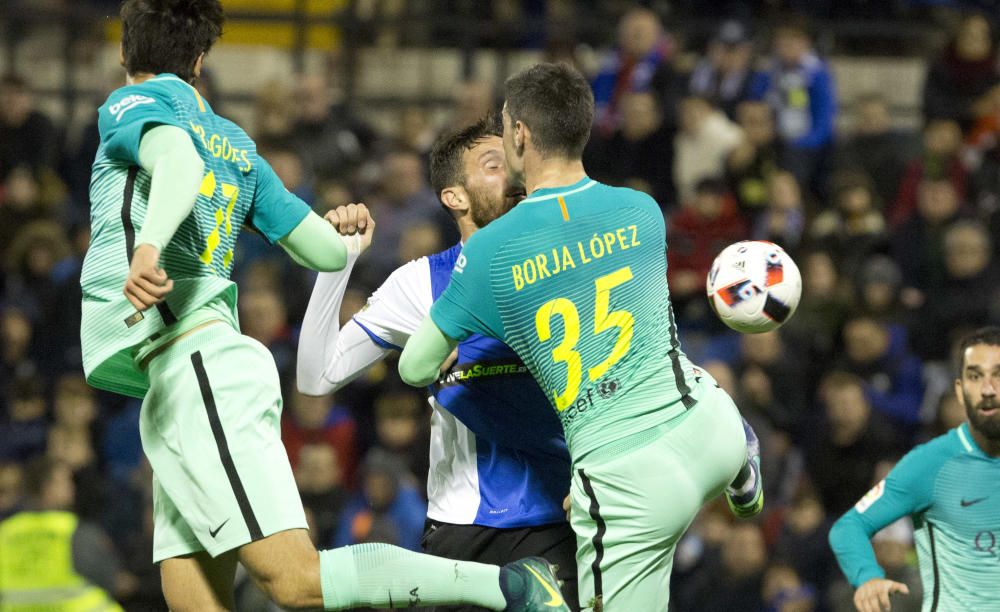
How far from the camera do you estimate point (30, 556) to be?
26.8 ft

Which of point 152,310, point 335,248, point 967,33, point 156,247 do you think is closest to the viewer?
point 156,247

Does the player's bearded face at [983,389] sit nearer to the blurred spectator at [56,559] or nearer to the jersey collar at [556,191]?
the jersey collar at [556,191]

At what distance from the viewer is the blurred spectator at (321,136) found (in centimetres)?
1149

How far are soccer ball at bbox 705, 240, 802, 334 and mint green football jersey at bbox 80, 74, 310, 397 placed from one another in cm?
174

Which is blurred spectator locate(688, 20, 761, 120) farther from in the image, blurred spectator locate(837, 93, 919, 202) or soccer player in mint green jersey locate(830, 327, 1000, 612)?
soccer player in mint green jersey locate(830, 327, 1000, 612)

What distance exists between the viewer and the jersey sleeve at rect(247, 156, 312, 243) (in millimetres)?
5012

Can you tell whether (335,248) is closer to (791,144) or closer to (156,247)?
(156,247)

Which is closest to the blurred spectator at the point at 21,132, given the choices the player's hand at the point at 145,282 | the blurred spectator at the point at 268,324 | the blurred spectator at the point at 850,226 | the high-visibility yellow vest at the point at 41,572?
the blurred spectator at the point at 268,324

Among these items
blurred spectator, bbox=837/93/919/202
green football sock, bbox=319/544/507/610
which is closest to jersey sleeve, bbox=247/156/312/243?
green football sock, bbox=319/544/507/610

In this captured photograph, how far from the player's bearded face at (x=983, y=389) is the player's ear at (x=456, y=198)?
2.08 metres

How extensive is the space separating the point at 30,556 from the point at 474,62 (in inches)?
237

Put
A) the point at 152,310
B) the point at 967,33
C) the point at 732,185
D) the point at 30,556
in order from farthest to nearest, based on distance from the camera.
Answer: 1. the point at 967,33
2. the point at 732,185
3. the point at 30,556
4. the point at 152,310

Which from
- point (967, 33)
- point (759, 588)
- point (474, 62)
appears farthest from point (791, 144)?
point (759, 588)

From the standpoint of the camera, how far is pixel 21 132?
11.5m
